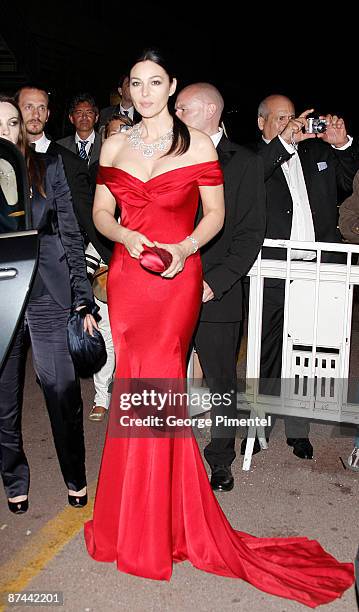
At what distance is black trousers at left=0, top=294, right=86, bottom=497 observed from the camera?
164 inches

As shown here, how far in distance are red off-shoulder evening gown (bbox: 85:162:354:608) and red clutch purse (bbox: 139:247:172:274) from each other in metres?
0.25

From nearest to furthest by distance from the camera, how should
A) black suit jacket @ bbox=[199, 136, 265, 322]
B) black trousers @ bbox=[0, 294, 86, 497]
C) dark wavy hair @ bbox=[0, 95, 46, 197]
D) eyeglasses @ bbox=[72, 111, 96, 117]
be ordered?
dark wavy hair @ bbox=[0, 95, 46, 197] < black trousers @ bbox=[0, 294, 86, 497] < black suit jacket @ bbox=[199, 136, 265, 322] < eyeglasses @ bbox=[72, 111, 96, 117]

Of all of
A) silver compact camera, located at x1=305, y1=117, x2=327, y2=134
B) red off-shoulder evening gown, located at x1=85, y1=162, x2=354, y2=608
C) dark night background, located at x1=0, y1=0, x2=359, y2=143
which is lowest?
red off-shoulder evening gown, located at x1=85, y1=162, x2=354, y2=608

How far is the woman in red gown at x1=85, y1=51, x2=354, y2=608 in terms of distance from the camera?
3.61 metres

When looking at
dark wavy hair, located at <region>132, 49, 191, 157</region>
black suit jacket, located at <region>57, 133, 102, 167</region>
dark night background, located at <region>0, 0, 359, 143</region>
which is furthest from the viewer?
dark night background, located at <region>0, 0, 359, 143</region>

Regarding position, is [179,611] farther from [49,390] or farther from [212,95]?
[212,95]

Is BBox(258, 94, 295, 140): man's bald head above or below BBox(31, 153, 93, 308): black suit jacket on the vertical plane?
above

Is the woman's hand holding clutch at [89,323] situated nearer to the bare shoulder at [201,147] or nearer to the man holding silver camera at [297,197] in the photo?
the bare shoulder at [201,147]

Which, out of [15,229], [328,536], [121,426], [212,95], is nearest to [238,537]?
[328,536]

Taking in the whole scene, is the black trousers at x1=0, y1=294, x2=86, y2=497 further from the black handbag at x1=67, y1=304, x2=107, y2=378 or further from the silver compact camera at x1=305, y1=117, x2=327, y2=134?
the silver compact camera at x1=305, y1=117, x2=327, y2=134

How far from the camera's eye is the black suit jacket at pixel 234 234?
4426 mm

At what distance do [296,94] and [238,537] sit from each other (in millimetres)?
35294

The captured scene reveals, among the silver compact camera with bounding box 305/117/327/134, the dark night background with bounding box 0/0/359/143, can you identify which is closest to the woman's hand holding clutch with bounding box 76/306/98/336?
the silver compact camera with bounding box 305/117/327/134

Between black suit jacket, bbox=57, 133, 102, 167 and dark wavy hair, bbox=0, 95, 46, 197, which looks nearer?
dark wavy hair, bbox=0, 95, 46, 197
